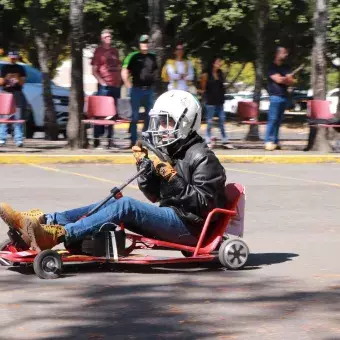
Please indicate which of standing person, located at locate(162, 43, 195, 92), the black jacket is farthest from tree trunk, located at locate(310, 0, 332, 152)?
the black jacket

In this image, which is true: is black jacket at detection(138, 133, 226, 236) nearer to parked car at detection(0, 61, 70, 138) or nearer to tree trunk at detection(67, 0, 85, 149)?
tree trunk at detection(67, 0, 85, 149)

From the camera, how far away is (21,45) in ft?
135

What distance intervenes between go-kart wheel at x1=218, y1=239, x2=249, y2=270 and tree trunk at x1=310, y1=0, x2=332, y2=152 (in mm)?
11222

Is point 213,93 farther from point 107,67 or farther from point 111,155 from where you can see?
point 111,155

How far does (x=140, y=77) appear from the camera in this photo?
17.4m

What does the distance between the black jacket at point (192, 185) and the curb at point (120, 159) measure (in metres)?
8.74

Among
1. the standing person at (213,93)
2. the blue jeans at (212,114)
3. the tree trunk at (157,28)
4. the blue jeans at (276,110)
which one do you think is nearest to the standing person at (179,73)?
the tree trunk at (157,28)

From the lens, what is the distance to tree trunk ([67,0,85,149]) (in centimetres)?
1780

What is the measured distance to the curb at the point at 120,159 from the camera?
1620 centimetres

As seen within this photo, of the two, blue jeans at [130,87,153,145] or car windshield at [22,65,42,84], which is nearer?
blue jeans at [130,87,153,145]

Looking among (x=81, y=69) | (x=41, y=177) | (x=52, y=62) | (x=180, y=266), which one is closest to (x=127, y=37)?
(x=52, y=62)

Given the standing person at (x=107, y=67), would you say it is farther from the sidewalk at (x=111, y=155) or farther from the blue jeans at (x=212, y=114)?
the blue jeans at (x=212, y=114)

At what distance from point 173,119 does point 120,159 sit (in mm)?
8853

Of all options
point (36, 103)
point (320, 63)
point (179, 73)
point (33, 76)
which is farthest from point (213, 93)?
point (33, 76)
